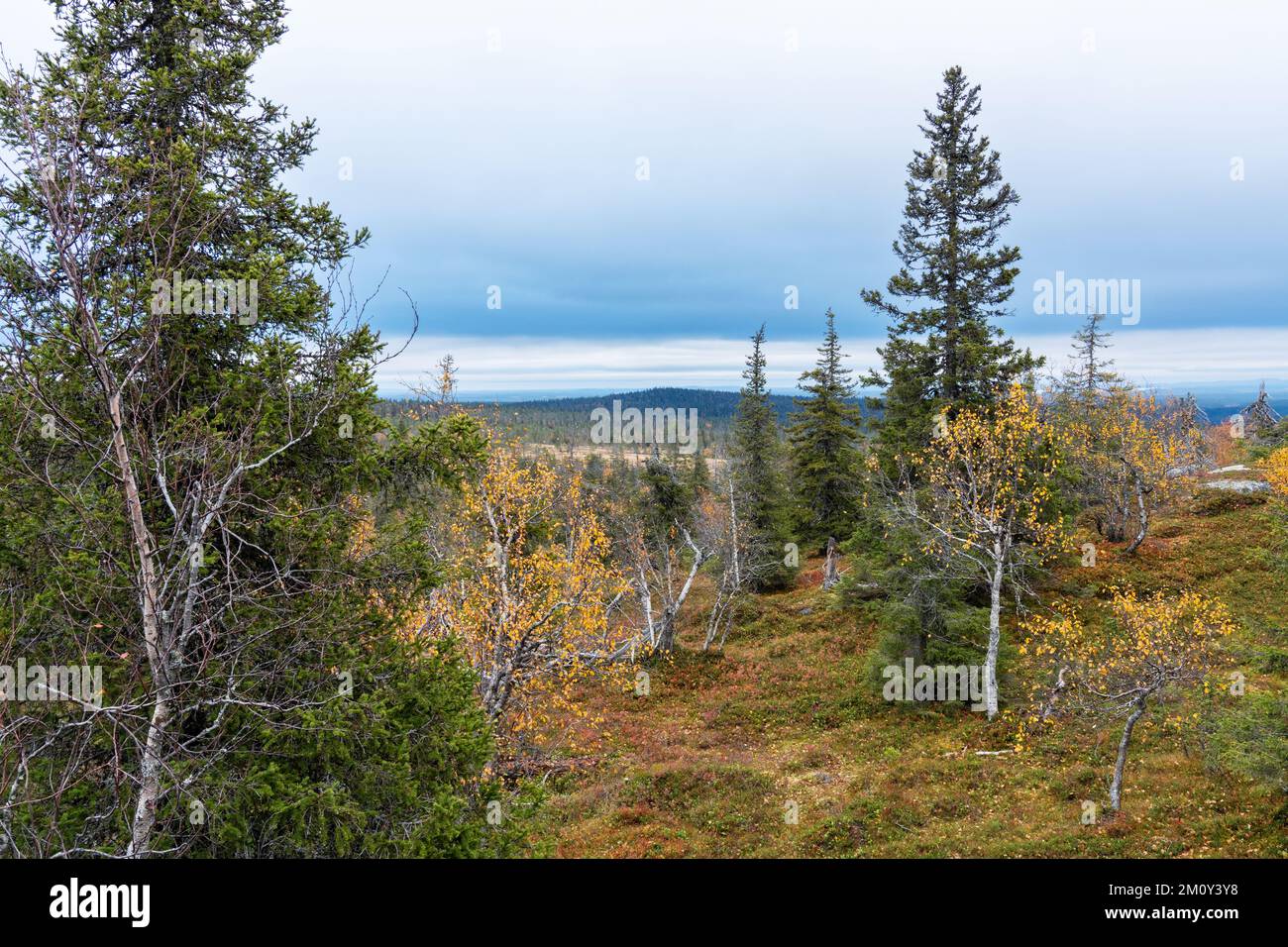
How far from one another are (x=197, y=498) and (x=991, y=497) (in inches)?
819

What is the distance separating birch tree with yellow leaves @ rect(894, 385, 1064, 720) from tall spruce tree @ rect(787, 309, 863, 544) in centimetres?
1391

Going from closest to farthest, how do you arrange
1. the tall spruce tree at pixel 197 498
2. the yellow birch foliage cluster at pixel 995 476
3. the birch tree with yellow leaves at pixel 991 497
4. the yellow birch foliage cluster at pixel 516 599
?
the tall spruce tree at pixel 197 498, the yellow birch foliage cluster at pixel 516 599, the birch tree with yellow leaves at pixel 991 497, the yellow birch foliage cluster at pixel 995 476

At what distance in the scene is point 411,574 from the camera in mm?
7945

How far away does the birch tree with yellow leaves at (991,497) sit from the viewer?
1802 centimetres

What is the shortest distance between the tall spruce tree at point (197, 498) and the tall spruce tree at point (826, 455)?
1193 inches

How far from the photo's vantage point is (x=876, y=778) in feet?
51.8

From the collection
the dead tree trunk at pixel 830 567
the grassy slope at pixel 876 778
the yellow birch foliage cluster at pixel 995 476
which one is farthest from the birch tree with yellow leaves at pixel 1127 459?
the dead tree trunk at pixel 830 567

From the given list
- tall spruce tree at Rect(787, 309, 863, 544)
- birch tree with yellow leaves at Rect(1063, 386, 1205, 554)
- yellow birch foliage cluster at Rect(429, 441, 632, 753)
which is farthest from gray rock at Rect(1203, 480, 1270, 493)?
yellow birch foliage cluster at Rect(429, 441, 632, 753)

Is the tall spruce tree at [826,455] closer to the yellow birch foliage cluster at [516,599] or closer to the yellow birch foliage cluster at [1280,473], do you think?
the yellow birch foliage cluster at [1280,473]

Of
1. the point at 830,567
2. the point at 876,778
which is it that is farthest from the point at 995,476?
the point at 830,567

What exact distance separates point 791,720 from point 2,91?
22670 mm

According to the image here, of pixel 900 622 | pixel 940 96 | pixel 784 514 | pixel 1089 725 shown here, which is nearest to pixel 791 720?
pixel 900 622

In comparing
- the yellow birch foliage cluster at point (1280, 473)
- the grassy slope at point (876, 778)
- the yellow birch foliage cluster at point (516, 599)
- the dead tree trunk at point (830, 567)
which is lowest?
the grassy slope at point (876, 778)

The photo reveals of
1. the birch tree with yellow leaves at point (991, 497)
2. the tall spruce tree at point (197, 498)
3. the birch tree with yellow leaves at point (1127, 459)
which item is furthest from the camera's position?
the birch tree with yellow leaves at point (1127, 459)
